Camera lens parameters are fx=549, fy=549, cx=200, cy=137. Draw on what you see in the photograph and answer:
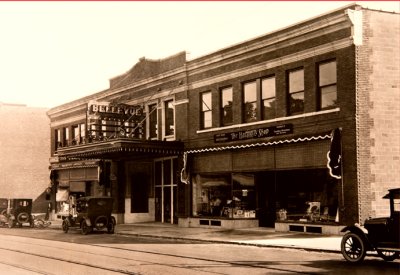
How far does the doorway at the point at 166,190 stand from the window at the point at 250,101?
6859 mm

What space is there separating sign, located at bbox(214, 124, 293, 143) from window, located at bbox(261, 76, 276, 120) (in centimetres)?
67

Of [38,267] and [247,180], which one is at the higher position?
[247,180]

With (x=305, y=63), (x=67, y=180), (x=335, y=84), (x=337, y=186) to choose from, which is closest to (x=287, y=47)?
(x=305, y=63)

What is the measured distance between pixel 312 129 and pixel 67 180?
2441cm

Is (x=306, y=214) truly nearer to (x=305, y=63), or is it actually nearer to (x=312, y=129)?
(x=312, y=129)

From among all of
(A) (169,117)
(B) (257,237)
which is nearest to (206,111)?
(A) (169,117)

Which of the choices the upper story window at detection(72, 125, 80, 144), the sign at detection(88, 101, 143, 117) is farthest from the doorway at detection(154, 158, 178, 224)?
the upper story window at detection(72, 125, 80, 144)

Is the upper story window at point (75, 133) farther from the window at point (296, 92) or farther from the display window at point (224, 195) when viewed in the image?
the window at point (296, 92)

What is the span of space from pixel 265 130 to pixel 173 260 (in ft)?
34.1

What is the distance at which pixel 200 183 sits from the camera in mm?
28156

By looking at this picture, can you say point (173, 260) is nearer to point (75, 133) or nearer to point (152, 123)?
point (152, 123)

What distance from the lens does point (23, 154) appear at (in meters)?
51.9

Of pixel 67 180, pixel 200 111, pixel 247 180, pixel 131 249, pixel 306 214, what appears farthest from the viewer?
pixel 67 180

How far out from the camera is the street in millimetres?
12633
